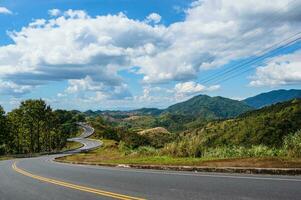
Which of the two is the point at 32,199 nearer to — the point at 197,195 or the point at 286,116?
the point at 197,195

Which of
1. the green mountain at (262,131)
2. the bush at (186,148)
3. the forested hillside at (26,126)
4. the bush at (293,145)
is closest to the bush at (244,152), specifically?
the bush at (293,145)

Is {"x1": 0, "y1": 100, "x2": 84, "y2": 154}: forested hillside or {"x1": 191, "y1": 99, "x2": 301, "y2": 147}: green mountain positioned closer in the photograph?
{"x1": 0, "y1": 100, "x2": 84, "y2": 154}: forested hillside

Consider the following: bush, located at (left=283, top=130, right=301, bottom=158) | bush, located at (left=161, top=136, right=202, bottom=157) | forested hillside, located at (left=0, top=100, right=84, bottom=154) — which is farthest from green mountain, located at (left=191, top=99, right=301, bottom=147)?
bush, located at (left=283, top=130, right=301, bottom=158)

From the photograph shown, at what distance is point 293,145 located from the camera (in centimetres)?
1827

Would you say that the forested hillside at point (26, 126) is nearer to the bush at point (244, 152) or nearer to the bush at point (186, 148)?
the bush at point (186, 148)

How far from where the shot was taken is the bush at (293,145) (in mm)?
17377

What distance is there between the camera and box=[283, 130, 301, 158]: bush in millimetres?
17377

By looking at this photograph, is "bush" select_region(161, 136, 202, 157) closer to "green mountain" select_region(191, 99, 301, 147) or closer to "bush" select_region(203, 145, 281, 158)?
"bush" select_region(203, 145, 281, 158)

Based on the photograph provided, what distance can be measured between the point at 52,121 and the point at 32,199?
8324 centimetres

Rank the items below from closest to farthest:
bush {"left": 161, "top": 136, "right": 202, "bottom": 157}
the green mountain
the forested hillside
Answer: bush {"left": 161, "top": 136, "right": 202, "bottom": 157}, the forested hillside, the green mountain

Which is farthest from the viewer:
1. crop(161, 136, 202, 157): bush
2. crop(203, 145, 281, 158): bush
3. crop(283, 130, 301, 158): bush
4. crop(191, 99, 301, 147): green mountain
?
crop(191, 99, 301, 147): green mountain

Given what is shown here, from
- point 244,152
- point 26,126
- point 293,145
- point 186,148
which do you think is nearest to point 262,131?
point 26,126

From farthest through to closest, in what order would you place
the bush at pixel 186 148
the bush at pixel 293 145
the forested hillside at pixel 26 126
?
the forested hillside at pixel 26 126 < the bush at pixel 186 148 < the bush at pixel 293 145

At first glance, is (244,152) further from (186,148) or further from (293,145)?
(186,148)
